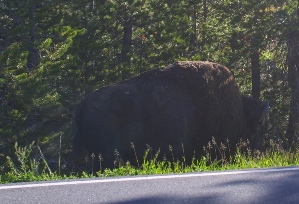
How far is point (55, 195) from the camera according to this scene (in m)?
5.77

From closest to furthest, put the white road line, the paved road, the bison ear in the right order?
the paved road → the white road line → the bison ear

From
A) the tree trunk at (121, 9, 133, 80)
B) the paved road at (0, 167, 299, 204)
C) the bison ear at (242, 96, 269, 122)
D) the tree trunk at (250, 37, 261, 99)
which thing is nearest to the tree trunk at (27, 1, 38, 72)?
the tree trunk at (121, 9, 133, 80)

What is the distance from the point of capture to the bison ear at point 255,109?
41.8 feet

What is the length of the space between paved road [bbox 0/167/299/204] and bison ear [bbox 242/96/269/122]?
241 inches

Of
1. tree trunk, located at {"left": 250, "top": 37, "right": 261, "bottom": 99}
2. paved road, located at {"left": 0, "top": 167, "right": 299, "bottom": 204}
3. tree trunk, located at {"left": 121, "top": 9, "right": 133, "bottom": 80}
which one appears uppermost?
tree trunk, located at {"left": 121, "top": 9, "right": 133, "bottom": 80}

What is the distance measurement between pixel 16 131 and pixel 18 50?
7.45 ft

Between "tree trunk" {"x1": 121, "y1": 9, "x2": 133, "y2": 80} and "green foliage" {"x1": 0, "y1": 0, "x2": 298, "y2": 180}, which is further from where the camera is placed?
"tree trunk" {"x1": 121, "y1": 9, "x2": 133, "y2": 80}

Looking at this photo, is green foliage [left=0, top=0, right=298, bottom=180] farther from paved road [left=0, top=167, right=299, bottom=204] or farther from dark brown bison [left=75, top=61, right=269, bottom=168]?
paved road [left=0, top=167, right=299, bottom=204]

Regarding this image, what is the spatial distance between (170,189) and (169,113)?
545 centimetres

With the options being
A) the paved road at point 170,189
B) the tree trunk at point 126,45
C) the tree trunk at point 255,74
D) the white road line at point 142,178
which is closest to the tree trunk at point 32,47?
the tree trunk at point 126,45

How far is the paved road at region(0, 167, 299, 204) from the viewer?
555 cm

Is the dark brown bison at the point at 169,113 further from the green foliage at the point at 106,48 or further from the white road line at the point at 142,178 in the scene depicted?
the white road line at the point at 142,178

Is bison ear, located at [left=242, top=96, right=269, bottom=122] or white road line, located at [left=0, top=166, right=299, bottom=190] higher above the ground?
bison ear, located at [left=242, top=96, right=269, bottom=122]

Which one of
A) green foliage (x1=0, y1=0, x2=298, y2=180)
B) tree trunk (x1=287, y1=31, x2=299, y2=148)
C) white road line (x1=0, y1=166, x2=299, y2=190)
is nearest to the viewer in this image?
white road line (x1=0, y1=166, x2=299, y2=190)
